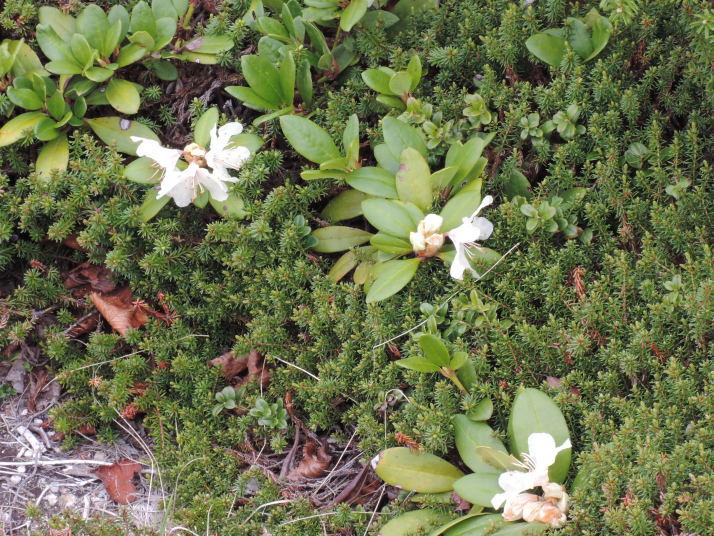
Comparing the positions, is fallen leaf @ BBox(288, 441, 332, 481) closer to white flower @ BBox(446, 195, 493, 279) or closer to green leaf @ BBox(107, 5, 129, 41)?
white flower @ BBox(446, 195, 493, 279)

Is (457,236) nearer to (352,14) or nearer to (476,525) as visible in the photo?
(476,525)

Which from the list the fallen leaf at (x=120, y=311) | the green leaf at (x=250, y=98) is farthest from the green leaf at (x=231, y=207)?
Result: the fallen leaf at (x=120, y=311)

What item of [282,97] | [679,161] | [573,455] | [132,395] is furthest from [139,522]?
[679,161]

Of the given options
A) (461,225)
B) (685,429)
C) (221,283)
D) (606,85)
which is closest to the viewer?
(685,429)

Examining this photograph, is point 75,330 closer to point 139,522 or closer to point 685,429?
point 139,522

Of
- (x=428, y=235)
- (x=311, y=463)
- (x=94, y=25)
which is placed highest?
(x=94, y=25)

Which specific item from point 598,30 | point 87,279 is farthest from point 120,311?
point 598,30
